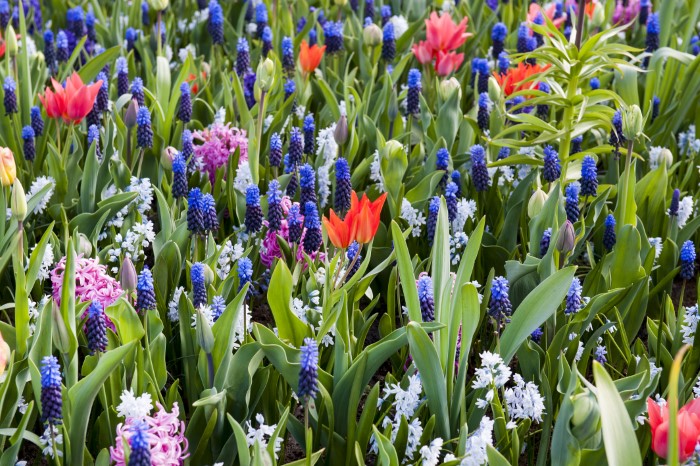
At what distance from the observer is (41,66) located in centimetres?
385

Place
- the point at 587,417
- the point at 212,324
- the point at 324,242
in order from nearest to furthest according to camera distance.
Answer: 1. the point at 587,417
2. the point at 212,324
3. the point at 324,242

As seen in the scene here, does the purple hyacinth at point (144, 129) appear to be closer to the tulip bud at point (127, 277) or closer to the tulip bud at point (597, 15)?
the tulip bud at point (127, 277)

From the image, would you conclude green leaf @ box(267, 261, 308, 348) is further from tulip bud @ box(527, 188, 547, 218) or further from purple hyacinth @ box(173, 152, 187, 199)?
tulip bud @ box(527, 188, 547, 218)

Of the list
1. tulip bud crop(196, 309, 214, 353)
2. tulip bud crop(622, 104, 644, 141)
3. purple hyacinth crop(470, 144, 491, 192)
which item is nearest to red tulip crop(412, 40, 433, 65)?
purple hyacinth crop(470, 144, 491, 192)

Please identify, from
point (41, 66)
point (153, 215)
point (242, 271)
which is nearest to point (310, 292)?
point (242, 271)

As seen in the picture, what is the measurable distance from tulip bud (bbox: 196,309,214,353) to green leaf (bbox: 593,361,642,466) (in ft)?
2.68

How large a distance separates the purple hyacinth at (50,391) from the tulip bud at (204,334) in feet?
1.12

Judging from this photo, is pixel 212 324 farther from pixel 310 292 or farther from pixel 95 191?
pixel 95 191

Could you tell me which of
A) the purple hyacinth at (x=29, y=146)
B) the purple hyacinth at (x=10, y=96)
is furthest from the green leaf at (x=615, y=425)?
the purple hyacinth at (x=10, y=96)

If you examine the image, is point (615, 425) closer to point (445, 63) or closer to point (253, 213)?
point (253, 213)

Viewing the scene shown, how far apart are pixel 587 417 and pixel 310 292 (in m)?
0.83

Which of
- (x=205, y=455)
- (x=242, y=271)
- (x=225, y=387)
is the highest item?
(x=242, y=271)

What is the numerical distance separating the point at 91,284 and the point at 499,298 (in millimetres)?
995

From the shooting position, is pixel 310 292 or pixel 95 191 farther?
pixel 95 191
